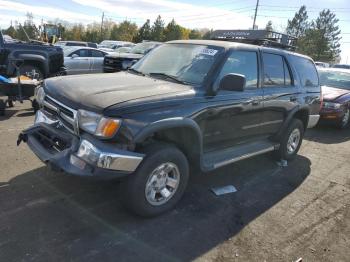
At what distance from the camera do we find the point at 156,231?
12.1ft

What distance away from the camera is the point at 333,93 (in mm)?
9359

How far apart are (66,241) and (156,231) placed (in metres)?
0.88

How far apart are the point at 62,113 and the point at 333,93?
7.63m

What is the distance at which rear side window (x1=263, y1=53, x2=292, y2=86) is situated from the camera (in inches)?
208

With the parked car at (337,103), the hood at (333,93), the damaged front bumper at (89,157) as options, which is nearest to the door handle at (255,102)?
the damaged front bumper at (89,157)

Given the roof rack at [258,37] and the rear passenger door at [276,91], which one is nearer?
the rear passenger door at [276,91]

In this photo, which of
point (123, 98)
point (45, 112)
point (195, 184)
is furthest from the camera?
point (195, 184)

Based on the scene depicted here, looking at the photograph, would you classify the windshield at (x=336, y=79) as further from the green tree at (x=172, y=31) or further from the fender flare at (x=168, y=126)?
the green tree at (x=172, y=31)

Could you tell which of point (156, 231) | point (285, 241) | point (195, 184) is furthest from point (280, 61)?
point (156, 231)

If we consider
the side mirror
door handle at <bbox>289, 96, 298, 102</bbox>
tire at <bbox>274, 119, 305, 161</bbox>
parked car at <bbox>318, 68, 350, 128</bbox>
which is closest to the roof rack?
door handle at <bbox>289, 96, 298, 102</bbox>

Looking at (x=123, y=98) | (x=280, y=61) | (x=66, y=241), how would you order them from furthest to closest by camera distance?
1. (x=280, y=61)
2. (x=123, y=98)
3. (x=66, y=241)

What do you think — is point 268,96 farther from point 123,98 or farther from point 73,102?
point 73,102

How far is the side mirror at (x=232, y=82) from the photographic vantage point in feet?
13.7

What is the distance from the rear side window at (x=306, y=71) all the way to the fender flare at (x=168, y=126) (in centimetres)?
285
